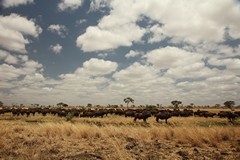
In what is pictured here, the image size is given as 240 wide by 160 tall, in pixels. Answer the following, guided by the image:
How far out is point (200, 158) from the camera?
8195 millimetres

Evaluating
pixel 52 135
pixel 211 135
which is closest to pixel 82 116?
pixel 52 135

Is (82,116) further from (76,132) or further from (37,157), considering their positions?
(37,157)

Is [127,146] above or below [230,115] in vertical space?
below

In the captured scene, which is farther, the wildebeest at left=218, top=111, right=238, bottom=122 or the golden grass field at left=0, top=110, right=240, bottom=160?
the wildebeest at left=218, top=111, right=238, bottom=122

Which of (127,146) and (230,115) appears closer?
(127,146)

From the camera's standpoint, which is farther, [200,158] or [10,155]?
[10,155]

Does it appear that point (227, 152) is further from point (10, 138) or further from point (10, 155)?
point (10, 138)

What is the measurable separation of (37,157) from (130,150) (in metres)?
3.54

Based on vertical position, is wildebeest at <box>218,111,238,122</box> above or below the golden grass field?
above

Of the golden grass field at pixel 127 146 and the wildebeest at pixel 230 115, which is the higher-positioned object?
the wildebeest at pixel 230 115

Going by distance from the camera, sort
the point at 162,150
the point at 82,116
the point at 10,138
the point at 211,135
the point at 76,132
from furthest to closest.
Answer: the point at 82,116, the point at 76,132, the point at 10,138, the point at 211,135, the point at 162,150

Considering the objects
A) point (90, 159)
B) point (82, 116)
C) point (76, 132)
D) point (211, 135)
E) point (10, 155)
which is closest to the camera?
point (90, 159)

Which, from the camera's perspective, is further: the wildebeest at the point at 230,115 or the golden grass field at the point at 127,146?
the wildebeest at the point at 230,115

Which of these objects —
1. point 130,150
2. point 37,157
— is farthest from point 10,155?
point 130,150
